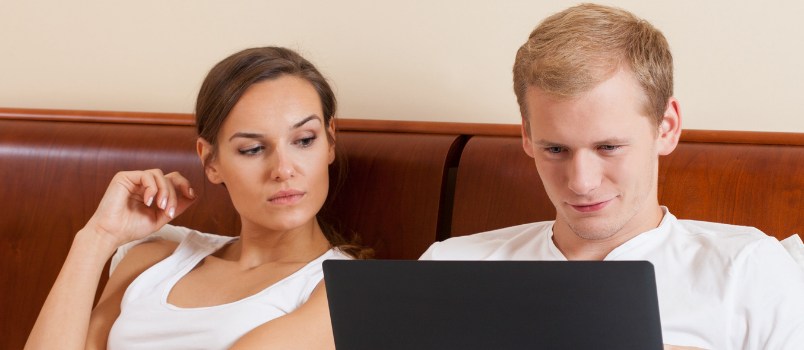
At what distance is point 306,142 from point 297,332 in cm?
37

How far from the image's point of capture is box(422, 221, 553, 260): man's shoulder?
1.47 metres

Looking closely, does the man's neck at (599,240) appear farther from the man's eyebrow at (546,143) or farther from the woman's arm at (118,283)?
the woman's arm at (118,283)

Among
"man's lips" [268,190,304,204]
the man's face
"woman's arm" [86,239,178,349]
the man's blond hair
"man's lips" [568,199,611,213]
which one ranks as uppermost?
the man's blond hair

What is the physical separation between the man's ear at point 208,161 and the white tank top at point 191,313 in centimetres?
18

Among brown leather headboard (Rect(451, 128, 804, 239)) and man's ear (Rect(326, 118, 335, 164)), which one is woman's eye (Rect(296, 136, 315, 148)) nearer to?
man's ear (Rect(326, 118, 335, 164))

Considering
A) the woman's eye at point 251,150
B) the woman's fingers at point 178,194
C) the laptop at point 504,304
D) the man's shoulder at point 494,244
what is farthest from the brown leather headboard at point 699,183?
the laptop at point 504,304

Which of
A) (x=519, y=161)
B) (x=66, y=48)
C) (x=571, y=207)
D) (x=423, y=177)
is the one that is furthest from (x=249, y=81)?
(x=66, y=48)

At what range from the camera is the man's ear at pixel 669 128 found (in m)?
1.32

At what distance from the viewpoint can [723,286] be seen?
125cm

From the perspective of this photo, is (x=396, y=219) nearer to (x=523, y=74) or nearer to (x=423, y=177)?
(x=423, y=177)

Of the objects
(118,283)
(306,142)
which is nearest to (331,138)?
(306,142)

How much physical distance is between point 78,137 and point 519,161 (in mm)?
971

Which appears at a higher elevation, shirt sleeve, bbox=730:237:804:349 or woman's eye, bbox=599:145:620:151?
woman's eye, bbox=599:145:620:151

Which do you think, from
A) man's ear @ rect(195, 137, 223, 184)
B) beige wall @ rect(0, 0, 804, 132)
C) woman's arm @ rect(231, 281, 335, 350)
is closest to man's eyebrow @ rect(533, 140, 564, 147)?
woman's arm @ rect(231, 281, 335, 350)
